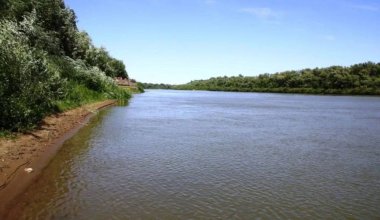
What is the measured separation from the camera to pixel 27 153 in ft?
46.1

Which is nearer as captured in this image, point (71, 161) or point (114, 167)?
point (114, 167)

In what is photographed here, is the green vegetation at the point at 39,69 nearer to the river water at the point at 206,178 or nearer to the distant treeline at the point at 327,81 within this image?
the river water at the point at 206,178

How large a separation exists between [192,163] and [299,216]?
5.52 metres

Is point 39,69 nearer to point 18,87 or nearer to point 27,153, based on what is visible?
point 18,87

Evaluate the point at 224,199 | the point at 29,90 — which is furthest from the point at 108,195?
the point at 29,90

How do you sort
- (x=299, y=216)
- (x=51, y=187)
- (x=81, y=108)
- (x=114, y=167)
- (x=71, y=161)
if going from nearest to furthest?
1. (x=299, y=216)
2. (x=51, y=187)
3. (x=114, y=167)
4. (x=71, y=161)
5. (x=81, y=108)

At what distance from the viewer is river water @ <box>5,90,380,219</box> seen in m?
9.06

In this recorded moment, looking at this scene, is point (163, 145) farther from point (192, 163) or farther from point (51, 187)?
point (51, 187)

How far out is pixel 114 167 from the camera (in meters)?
13.0

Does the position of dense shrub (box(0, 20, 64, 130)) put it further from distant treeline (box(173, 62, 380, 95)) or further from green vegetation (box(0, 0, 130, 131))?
distant treeline (box(173, 62, 380, 95))

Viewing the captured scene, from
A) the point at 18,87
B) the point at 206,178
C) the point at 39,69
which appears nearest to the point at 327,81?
the point at 39,69

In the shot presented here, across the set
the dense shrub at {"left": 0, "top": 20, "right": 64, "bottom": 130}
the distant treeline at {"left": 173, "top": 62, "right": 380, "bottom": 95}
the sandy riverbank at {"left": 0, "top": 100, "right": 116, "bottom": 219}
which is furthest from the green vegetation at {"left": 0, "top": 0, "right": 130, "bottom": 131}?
the distant treeline at {"left": 173, "top": 62, "right": 380, "bottom": 95}

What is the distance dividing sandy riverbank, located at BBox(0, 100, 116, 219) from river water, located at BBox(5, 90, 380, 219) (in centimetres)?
35

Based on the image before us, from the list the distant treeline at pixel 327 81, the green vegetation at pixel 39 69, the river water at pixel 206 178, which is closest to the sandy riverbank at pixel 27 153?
the river water at pixel 206 178
